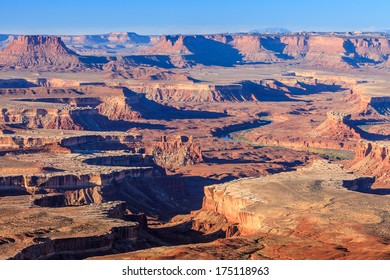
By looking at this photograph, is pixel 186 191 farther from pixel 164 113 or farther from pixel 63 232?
pixel 164 113

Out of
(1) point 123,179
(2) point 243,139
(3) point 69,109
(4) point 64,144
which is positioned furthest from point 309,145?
(1) point 123,179

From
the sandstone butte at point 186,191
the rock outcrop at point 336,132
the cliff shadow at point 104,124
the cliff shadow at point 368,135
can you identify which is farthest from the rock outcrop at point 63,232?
the cliff shadow at point 368,135

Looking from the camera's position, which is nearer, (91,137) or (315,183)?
(315,183)

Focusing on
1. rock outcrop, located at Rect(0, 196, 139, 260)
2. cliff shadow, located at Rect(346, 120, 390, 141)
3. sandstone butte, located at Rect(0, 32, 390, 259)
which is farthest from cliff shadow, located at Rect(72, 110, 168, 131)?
rock outcrop, located at Rect(0, 196, 139, 260)

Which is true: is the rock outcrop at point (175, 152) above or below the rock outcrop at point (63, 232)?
below

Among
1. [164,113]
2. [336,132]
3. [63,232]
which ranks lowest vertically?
[336,132]

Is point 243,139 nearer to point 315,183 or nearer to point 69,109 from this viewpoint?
point 69,109

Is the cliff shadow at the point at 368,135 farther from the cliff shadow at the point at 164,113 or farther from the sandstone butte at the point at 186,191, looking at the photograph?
the cliff shadow at the point at 164,113

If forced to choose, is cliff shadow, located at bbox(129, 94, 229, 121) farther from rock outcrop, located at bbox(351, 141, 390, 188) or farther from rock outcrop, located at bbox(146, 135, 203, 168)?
rock outcrop, located at bbox(351, 141, 390, 188)

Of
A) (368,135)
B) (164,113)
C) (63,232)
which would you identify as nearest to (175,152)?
(368,135)

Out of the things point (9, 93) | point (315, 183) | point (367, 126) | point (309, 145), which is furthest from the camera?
point (9, 93)

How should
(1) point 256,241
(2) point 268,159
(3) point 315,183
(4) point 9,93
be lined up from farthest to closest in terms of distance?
1. (4) point 9,93
2. (2) point 268,159
3. (3) point 315,183
4. (1) point 256,241
